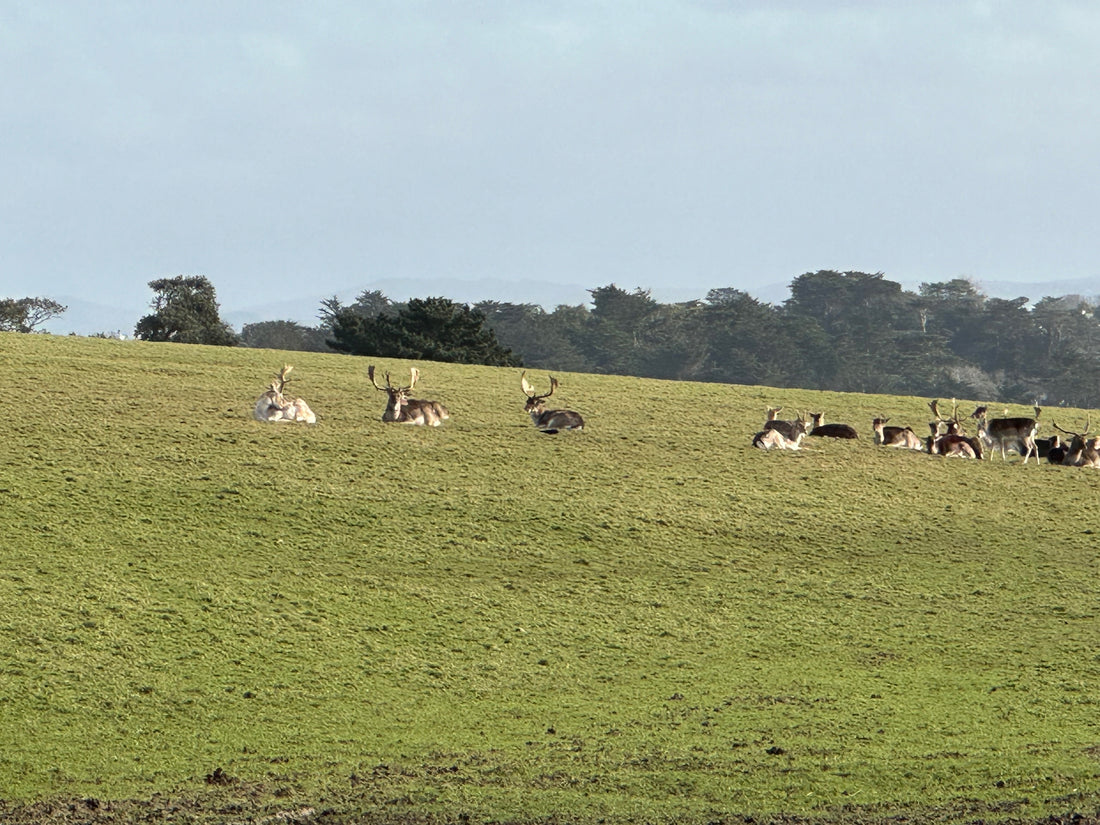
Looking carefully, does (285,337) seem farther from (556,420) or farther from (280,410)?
(556,420)

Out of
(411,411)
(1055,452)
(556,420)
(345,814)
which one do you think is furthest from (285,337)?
(345,814)

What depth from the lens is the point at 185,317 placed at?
59.3m

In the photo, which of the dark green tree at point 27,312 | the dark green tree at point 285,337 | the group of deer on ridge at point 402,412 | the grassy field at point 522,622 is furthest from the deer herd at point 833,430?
the dark green tree at point 285,337

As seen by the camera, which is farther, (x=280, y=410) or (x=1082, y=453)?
(x=1082, y=453)

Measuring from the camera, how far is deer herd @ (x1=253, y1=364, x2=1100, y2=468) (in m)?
27.4

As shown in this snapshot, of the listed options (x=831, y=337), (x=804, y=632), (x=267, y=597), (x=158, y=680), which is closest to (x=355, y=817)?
(x=158, y=680)

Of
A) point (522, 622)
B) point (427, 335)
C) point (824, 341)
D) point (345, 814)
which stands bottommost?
point (345, 814)

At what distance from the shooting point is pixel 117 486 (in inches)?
835

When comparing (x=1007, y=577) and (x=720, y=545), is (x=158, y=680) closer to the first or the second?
(x=720, y=545)

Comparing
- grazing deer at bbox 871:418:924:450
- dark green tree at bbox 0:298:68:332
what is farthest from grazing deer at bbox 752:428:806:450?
dark green tree at bbox 0:298:68:332

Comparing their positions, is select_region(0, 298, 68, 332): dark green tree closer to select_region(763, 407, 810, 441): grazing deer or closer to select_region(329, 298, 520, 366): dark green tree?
select_region(329, 298, 520, 366): dark green tree

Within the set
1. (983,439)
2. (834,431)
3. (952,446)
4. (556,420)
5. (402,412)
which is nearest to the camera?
(402,412)

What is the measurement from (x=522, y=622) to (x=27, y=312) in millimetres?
64030

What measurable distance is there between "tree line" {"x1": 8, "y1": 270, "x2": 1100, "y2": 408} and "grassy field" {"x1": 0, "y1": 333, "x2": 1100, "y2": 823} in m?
55.1
